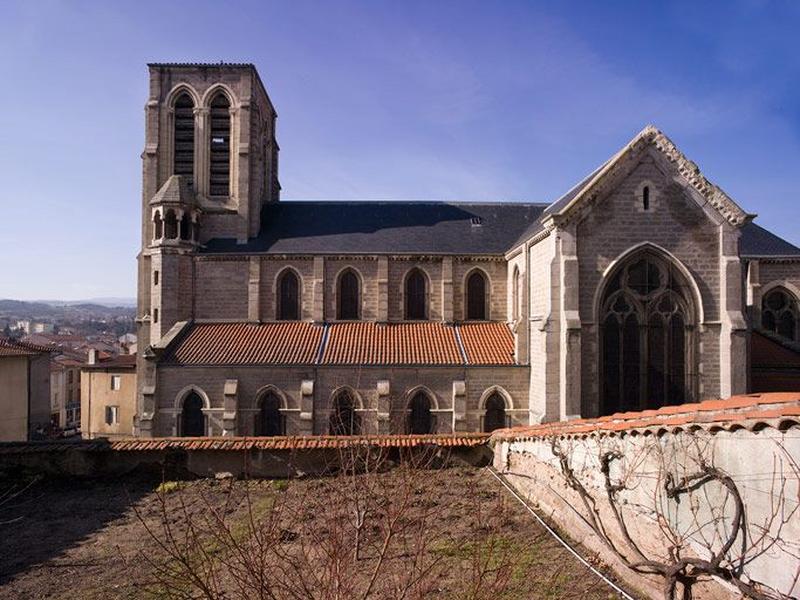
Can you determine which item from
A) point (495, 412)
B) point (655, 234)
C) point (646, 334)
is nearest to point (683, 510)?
point (646, 334)

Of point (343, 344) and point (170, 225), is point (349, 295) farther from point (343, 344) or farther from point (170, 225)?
point (170, 225)

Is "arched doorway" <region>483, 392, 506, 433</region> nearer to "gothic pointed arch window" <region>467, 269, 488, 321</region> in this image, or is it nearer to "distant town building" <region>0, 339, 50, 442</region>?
"gothic pointed arch window" <region>467, 269, 488, 321</region>

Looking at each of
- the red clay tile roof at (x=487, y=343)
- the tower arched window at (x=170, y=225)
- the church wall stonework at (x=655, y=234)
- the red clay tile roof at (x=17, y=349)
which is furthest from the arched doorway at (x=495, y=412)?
the red clay tile roof at (x=17, y=349)

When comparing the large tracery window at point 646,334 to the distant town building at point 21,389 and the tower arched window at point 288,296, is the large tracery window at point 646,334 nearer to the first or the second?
the tower arched window at point 288,296

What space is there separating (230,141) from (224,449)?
18494 mm

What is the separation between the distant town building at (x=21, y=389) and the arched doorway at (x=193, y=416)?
36.5 feet

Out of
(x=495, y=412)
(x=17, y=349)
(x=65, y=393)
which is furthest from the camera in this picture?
(x=65, y=393)

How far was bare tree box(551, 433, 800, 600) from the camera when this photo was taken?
6.28 metres

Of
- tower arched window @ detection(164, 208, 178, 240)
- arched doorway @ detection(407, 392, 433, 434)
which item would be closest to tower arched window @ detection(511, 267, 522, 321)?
arched doorway @ detection(407, 392, 433, 434)

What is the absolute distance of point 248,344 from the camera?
2436 centimetres

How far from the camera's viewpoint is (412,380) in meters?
22.5

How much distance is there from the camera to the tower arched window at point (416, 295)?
27016 millimetres

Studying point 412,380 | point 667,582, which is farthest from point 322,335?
point 667,582

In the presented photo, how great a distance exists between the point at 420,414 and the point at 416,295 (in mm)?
6465
